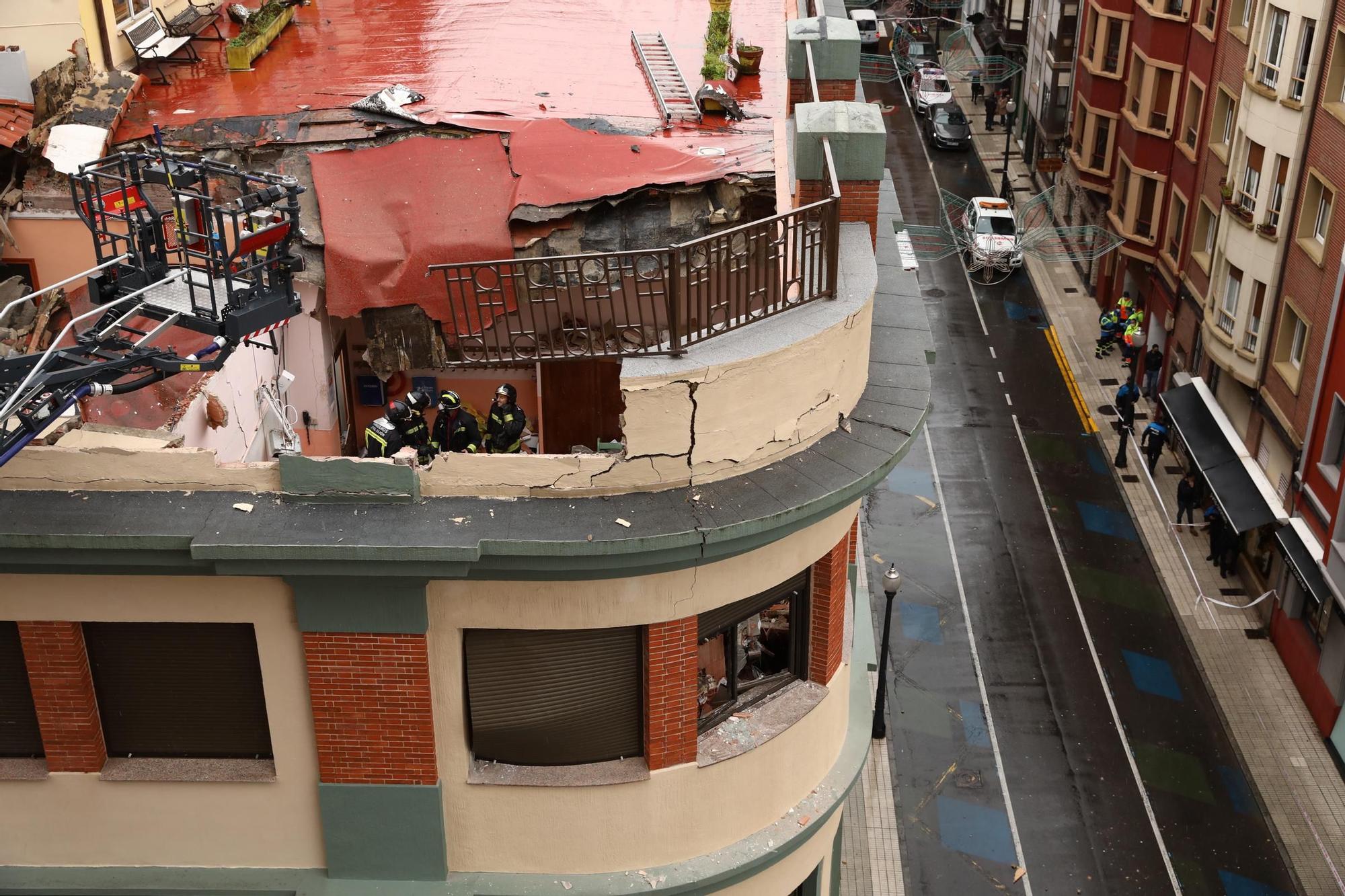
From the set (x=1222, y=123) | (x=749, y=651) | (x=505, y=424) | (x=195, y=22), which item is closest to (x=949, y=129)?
(x=1222, y=123)

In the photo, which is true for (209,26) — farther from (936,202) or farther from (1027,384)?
(936,202)

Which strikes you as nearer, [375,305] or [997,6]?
[375,305]

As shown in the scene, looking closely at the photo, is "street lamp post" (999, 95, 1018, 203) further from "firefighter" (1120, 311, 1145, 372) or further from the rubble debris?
the rubble debris

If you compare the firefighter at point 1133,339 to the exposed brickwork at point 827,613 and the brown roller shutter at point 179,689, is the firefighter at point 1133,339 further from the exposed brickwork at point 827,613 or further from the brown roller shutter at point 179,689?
the brown roller shutter at point 179,689

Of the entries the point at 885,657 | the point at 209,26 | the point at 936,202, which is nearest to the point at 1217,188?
the point at 885,657

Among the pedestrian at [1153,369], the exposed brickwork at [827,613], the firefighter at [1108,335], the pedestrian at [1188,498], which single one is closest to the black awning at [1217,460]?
the pedestrian at [1188,498]

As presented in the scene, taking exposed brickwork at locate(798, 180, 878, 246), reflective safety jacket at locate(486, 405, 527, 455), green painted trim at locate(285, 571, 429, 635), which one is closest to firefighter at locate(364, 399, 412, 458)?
reflective safety jacket at locate(486, 405, 527, 455)

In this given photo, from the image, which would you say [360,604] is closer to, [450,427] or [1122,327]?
[450,427]
